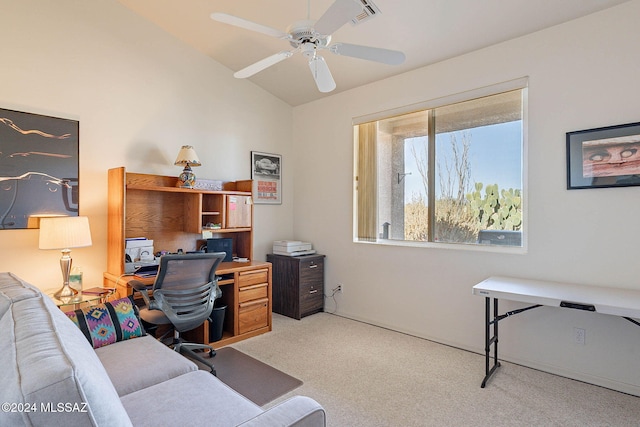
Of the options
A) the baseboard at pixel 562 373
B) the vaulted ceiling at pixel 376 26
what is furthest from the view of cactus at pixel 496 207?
the vaulted ceiling at pixel 376 26

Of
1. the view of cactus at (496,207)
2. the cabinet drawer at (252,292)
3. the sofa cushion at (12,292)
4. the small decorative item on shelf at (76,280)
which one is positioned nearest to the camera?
the sofa cushion at (12,292)

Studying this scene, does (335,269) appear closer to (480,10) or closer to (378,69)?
(378,69)

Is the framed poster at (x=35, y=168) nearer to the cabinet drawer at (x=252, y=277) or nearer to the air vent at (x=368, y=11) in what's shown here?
the cabinet drawer at (x=252, y=277)

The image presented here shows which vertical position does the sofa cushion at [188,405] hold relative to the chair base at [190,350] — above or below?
above

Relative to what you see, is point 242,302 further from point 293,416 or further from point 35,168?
point 293,416

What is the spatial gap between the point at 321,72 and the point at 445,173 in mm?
1756

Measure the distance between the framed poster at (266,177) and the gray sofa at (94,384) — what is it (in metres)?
2.37

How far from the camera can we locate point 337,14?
1677 millimetres

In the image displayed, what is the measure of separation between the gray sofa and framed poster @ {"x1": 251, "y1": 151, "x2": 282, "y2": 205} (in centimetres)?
237

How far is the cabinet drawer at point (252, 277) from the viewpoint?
10.9 ft

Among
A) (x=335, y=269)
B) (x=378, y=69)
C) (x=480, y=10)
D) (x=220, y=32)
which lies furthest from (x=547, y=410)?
(x=220, y=32)

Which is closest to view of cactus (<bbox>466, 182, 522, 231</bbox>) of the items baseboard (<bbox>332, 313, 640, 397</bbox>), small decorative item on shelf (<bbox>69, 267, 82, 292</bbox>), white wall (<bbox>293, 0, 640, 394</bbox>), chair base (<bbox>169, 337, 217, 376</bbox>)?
white wall (<bbox>293, 0, 640, 394</bbox>)

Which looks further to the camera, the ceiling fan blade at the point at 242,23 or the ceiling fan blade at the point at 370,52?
the ceiling fan blade at the point at 370,52

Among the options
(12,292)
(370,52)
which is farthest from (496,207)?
(12,292)
